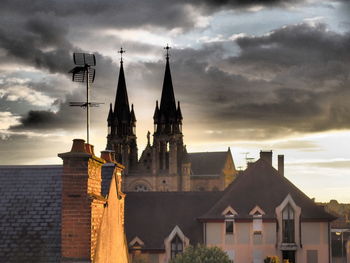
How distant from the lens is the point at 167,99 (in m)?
123

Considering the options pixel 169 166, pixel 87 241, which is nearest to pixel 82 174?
pixel 87 241

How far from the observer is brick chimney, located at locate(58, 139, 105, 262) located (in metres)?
17.2

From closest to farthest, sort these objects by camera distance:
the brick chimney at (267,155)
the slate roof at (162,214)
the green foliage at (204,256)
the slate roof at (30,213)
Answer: the slate roof at (30,213) → the green foliage at (204,256) → the slate roof at (162,214) → the brick chimney at (267,155)

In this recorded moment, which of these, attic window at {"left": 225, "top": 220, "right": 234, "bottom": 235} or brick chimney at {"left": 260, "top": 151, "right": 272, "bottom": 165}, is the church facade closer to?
brick chimney at {"left": 260, "top": 151, "right": 272, "bottom": 165}

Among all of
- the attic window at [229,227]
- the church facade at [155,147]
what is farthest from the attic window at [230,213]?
the church facade at [155,147]

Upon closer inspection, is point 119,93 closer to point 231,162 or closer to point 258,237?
point 231,162

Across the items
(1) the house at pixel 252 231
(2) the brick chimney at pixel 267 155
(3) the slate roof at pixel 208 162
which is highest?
(3) the slate roof at pixel 208 162

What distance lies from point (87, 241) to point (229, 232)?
4574 cm

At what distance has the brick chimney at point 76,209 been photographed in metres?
17.2

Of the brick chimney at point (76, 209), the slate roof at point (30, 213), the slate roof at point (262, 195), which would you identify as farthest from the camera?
the slate roof at point (262, 195)

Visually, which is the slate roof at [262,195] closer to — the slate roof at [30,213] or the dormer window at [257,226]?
the dormer window at [257,226]

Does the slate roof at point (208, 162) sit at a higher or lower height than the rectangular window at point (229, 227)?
higher

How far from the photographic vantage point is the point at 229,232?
6203cm

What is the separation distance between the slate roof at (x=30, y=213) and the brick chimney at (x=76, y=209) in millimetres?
662
